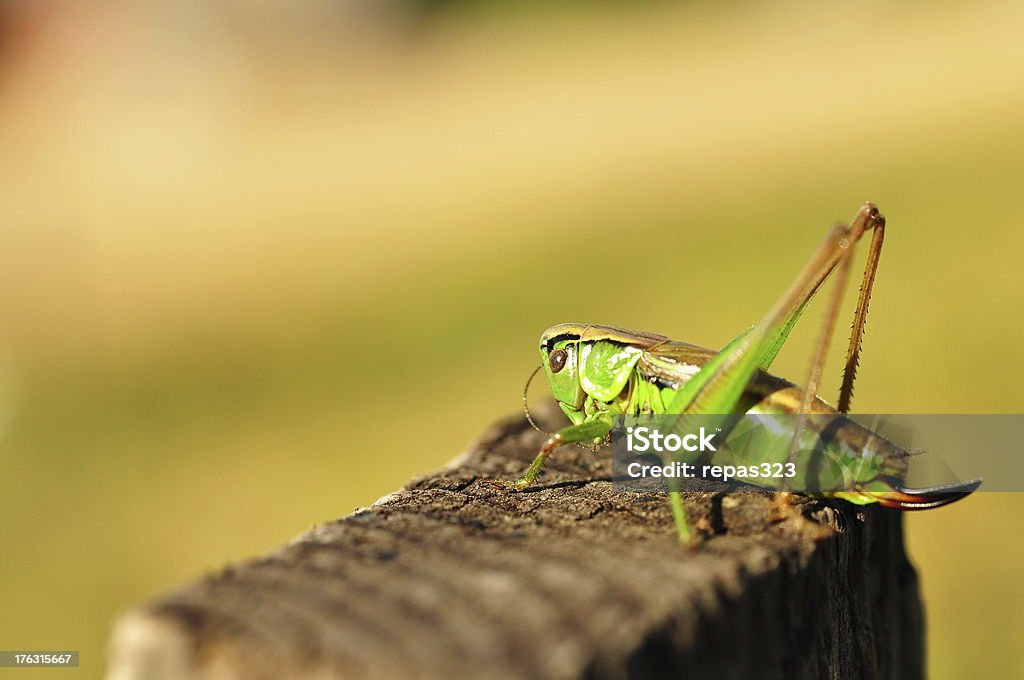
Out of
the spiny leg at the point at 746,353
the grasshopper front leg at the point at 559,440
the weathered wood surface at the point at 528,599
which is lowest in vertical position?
the weathered wood surface at the point at 528,599

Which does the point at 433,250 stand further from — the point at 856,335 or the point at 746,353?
the point at 746,353

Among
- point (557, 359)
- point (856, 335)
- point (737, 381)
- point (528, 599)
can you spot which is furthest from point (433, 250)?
point (528, 599)

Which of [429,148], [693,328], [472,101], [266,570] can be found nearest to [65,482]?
[693,328]

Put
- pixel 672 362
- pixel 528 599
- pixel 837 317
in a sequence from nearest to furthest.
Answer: pixel 528 599, pixel 837 317, pixel 672 362

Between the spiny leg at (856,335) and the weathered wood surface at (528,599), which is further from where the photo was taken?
the spiny leg at (856,335)

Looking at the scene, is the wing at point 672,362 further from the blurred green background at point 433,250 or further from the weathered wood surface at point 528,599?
the blurred green background at point 433,250

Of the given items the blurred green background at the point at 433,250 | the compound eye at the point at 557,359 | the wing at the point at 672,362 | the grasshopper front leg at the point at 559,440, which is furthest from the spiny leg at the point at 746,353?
the blurred green background at the point at 433,250

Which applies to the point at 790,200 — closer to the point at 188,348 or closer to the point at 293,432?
the point at 293,432
